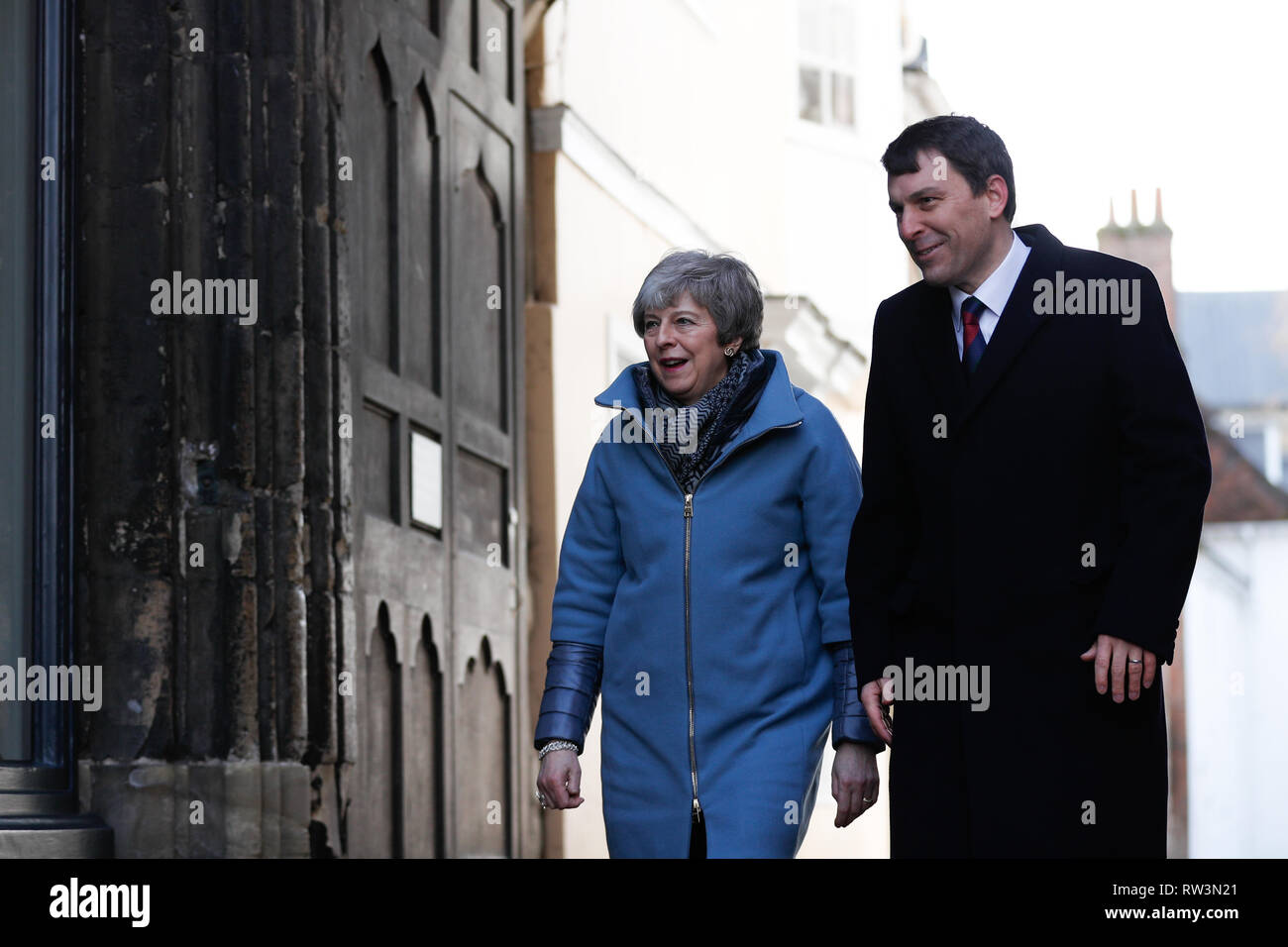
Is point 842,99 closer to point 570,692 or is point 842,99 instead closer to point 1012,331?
point 570,692

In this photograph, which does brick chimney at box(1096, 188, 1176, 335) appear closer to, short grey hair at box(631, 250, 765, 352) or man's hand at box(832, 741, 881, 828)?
short grey hair at box(631, 250, 765, 352)

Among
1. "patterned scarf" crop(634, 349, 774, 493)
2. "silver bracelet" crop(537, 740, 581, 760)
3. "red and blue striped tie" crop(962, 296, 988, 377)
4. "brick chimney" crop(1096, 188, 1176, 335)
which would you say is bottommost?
"silver bracelet" crop(537, 740, 581, 760)

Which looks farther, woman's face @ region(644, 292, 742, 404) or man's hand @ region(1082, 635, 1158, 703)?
woman's face @ region(644, 292, 742, 404)

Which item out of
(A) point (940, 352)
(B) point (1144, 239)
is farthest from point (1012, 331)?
(B) point (1144, 239)

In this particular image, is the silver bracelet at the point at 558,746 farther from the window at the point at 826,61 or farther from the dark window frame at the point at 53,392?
the window at the point at 826,61

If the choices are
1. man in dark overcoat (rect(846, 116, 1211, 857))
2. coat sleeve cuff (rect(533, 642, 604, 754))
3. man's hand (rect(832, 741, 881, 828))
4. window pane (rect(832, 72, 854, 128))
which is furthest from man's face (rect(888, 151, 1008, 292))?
window pane (rect(832, 72, 854, 128))

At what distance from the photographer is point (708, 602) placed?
4.75 meters

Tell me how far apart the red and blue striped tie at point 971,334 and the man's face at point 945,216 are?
62 mm

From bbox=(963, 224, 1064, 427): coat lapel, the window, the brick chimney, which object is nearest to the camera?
bbox=(963, 224, 1064, 427): coat lapel

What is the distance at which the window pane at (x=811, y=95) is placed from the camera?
691 inches

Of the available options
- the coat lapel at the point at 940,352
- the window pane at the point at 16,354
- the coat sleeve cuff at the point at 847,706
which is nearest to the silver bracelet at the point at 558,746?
the coat sleeve cuff at the point at 847,706

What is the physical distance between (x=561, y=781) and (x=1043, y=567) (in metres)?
1.15

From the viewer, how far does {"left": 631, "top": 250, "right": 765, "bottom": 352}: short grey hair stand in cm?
484

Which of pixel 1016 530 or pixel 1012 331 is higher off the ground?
pixel 1012 331
